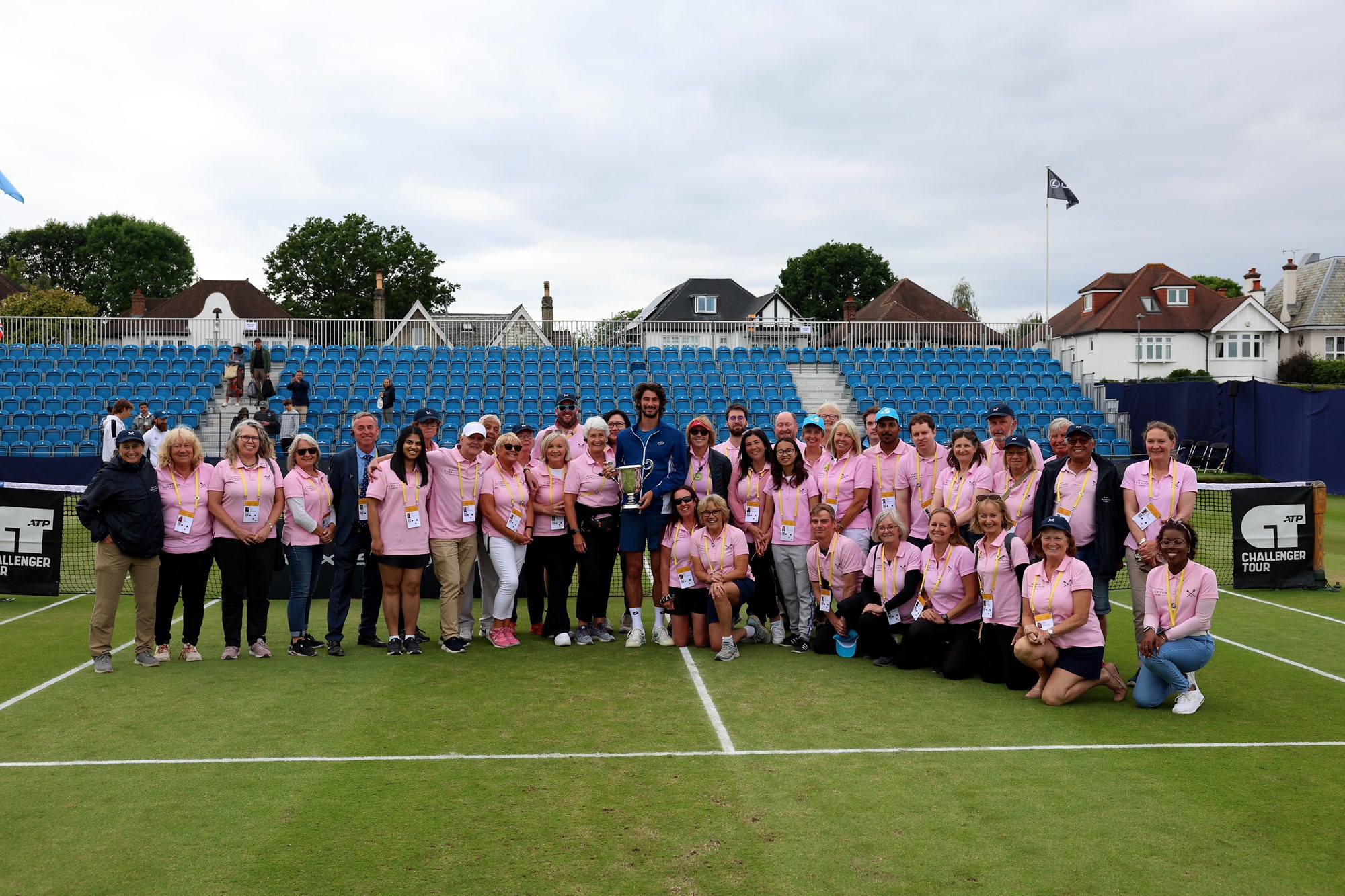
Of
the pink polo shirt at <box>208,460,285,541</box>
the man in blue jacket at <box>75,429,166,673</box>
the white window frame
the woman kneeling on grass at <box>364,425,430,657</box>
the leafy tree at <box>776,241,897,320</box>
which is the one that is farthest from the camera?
the leafy tree at <box>776,241,897,320</box>

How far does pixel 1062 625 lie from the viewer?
674 centimetres

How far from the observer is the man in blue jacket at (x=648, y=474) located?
8.47m

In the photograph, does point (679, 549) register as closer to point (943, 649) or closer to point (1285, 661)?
point (943, 649)

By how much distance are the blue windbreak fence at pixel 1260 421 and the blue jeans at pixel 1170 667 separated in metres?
18.7

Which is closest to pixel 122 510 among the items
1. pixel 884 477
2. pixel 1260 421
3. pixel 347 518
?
pixel 347 518

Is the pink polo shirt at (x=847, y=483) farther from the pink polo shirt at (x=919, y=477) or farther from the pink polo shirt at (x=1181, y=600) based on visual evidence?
the pink polo shirt at (x=1181, y=600)

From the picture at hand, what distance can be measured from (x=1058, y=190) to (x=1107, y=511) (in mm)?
25298

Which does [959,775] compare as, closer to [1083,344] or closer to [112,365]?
[112,365]

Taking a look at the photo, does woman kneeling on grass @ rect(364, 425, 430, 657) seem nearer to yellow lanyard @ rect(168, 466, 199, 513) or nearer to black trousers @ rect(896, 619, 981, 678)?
yellow lanyard @ rect(168, 466, 199, 513)

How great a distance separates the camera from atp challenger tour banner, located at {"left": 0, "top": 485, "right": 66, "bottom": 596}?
10.7 m

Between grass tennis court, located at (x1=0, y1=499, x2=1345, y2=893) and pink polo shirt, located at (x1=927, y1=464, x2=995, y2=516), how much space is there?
4.52 ft

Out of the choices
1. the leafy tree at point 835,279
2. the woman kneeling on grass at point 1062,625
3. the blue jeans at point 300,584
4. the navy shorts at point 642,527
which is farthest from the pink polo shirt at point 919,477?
the leafy tree at point 835,279

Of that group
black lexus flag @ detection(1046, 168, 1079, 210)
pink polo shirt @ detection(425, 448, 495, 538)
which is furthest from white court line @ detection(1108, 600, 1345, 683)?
black lexus flag @ detection(1046, 168, 1079, 210)

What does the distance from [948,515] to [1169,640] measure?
1701mm
